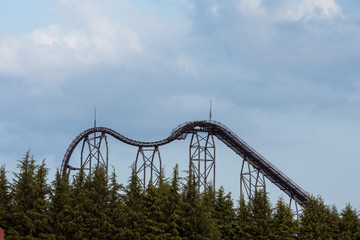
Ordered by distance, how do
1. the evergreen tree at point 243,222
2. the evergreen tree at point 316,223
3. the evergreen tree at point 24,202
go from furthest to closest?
1. the evergreen tree at point 316,223
2. the evergreen tree at point 243,222
3. the evergreen tree at point 24,202

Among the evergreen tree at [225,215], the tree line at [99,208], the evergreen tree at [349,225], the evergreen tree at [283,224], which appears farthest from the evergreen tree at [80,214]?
the evergreen tree at [349,225]

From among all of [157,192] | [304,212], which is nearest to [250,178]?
[304,212]

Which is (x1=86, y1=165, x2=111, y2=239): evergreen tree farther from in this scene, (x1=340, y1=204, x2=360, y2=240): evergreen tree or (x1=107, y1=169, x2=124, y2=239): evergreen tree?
(x1=340, y1=204, x2=360, y2=240): evergreen tree

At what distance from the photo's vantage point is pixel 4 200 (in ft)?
168

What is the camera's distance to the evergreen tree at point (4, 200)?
49.4 metres

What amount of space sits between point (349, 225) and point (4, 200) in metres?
34.4

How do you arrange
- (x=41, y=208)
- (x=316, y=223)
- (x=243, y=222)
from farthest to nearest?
1. (x=316, y=223)
2. (x=243, y=222)
3. (x=41, y=208)

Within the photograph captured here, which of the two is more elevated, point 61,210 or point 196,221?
point 61,210

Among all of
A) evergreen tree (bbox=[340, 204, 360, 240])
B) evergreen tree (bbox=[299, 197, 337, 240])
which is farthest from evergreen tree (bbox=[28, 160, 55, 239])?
evergreen tree (bbox=[340, 204, 360, 240])

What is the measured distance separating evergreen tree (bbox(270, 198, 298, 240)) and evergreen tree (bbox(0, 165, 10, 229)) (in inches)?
959

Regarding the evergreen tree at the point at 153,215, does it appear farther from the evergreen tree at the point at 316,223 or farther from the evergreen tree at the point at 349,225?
the evergreen tree at the point at 349,225

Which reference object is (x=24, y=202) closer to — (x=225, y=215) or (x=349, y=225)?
(x=225, y=215)

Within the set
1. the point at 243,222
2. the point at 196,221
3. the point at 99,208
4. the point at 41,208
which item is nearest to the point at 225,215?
the point at 243,222

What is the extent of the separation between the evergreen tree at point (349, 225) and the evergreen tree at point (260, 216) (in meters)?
9.15
